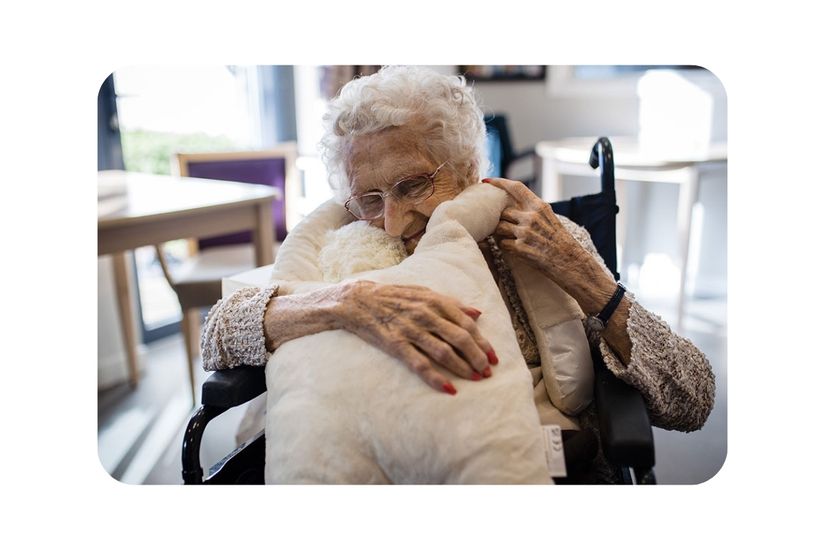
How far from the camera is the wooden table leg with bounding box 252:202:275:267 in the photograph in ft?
6.69

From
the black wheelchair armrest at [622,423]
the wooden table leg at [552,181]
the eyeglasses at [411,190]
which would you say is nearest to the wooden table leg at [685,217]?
the black wheelchair armrest at [622,423]

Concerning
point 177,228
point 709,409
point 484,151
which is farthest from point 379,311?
point 177,228

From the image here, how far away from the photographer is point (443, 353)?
2.67ft

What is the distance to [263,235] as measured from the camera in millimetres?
2070

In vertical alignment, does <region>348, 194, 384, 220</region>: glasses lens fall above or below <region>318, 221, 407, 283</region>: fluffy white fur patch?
above

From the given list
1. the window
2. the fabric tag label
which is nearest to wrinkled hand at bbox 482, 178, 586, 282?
the fabric tag label

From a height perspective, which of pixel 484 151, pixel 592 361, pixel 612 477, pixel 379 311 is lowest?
pixel 612 477

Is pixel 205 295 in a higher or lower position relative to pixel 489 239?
lower

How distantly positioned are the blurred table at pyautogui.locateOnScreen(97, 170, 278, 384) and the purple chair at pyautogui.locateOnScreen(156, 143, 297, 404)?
193 mm

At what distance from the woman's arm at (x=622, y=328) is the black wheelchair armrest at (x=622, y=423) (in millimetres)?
26

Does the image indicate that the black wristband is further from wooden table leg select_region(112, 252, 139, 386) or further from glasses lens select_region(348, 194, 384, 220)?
wooden table leg select_region(112, 252, 139, 386)

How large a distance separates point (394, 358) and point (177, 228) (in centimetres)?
109
